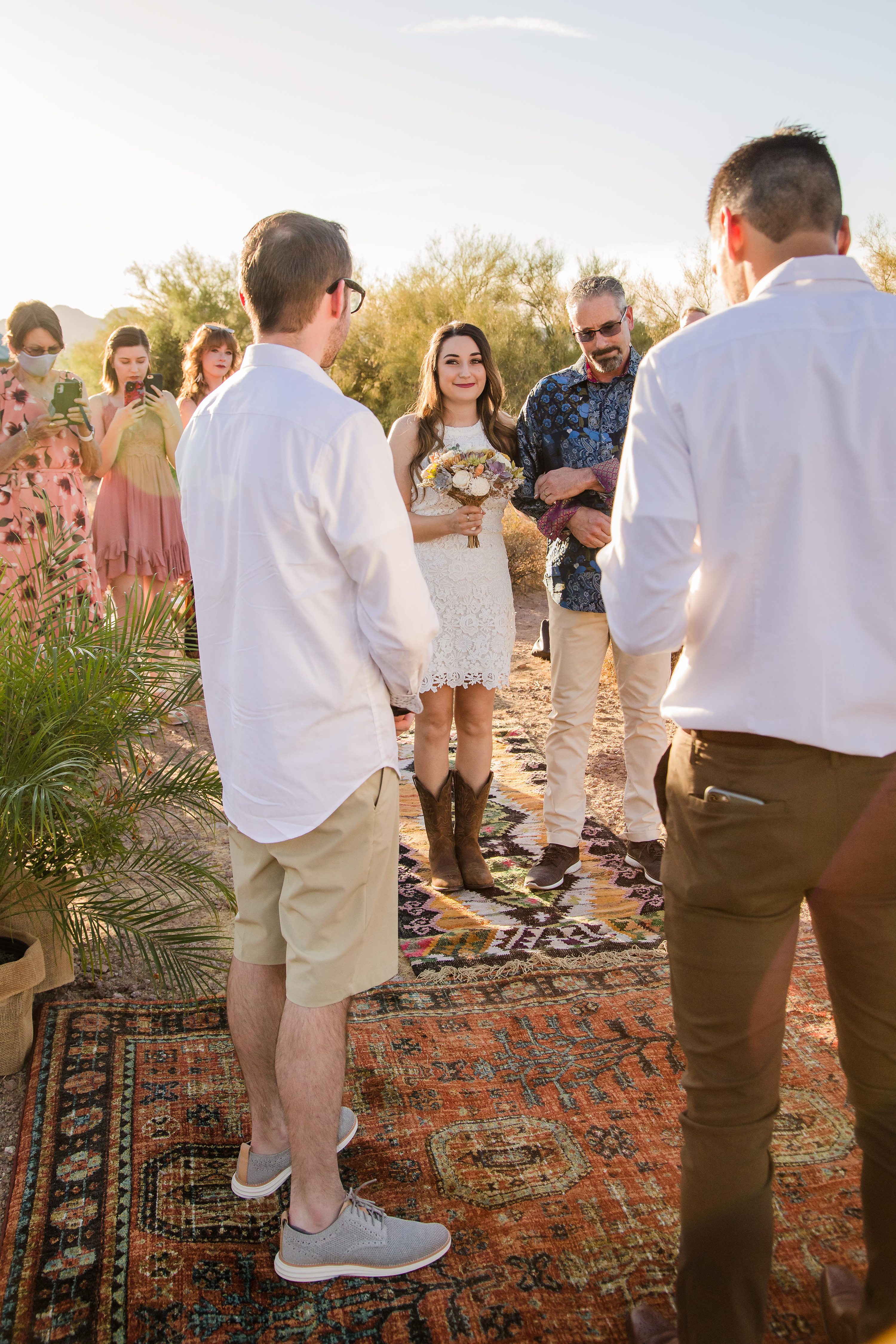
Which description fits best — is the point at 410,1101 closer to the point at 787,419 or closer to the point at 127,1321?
the point at 127,1321

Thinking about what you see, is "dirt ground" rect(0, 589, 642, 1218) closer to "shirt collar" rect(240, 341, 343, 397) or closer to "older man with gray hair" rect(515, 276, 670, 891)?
"older man with gray hair" rect(515, 276, 670, 891)

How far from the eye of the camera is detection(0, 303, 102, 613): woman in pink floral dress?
507cm

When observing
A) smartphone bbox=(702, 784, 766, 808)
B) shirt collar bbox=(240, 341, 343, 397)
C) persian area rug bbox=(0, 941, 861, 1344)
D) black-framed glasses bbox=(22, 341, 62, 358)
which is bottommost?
persian area rug bbox=(0, 941, 861, 1344)

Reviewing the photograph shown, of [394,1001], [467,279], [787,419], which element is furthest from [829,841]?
[467,279]

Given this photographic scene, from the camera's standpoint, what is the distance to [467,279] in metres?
28.5

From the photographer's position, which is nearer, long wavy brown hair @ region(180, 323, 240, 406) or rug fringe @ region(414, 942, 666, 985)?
rug fringe @ region(414, 942, 666, 985)

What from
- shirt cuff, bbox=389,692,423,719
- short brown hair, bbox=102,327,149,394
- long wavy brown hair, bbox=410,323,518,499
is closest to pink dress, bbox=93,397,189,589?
short brown hair, bbox=102,327,149,394

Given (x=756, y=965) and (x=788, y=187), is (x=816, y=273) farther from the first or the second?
(x=756, y=965)

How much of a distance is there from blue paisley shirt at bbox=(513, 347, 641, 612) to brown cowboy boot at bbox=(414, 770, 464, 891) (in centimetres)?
99

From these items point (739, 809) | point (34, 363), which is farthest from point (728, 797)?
point (34, 363)

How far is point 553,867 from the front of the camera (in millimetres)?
4355

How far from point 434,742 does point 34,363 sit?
2934 mm

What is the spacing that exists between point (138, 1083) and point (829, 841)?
7.15ft

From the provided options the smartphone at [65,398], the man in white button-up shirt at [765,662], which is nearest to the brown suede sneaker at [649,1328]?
the man in white button-up shirt at [765,662]
